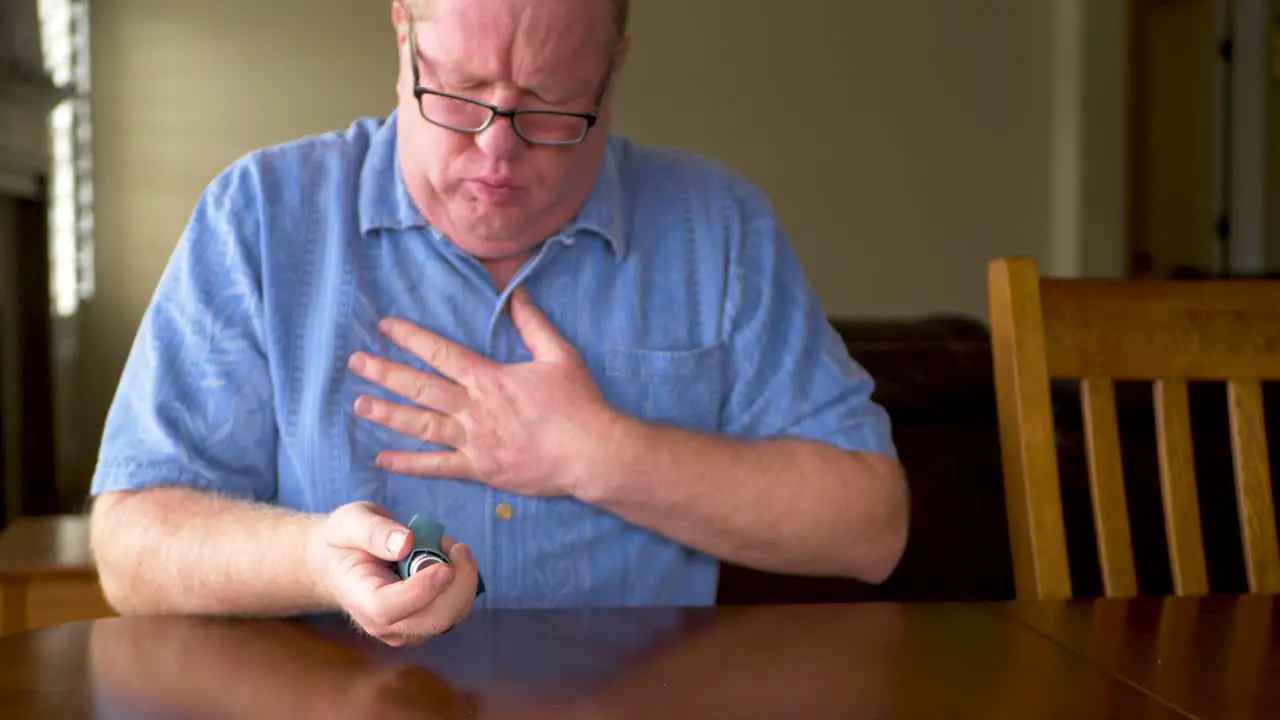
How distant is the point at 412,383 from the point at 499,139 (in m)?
0.21

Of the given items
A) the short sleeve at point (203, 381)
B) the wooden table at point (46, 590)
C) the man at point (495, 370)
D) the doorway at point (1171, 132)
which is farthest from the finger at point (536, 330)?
the doorway at point (1171, 132)

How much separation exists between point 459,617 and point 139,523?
0.33 meters

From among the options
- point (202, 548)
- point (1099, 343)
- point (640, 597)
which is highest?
point (1099, 343)

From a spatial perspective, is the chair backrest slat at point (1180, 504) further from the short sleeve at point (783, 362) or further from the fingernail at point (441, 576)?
the fingernail at point (441, 576)

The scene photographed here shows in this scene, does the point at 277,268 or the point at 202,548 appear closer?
the point at 202,548

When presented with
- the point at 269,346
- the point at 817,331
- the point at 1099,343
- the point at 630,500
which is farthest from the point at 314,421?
the point at 1099,343

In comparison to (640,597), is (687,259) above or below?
above

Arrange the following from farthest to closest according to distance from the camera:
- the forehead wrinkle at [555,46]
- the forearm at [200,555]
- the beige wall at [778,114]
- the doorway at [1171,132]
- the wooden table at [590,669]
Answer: the doorway at [1171,132] → the beige wall at [778,114] → the forehead wrinkle at [555,46] → the forearm at [200,555] → the wooden table at [590,669]

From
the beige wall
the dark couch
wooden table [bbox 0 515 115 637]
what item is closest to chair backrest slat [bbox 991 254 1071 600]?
the dark couch

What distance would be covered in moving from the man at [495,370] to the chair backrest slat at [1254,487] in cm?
33

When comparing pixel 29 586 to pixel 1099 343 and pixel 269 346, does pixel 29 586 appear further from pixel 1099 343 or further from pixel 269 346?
pixel 1099 343

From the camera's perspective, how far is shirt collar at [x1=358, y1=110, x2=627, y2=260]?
117cm

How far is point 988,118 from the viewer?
622 centimetres

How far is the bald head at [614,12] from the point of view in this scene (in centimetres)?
105
